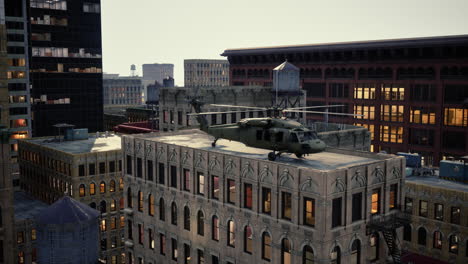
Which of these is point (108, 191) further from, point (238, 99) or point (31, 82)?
point (31, 82)

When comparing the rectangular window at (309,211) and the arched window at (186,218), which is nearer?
the rectangular window at (309,211)

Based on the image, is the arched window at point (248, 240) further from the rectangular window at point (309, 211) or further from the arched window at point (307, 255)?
the rectangular window at point (309, 211)

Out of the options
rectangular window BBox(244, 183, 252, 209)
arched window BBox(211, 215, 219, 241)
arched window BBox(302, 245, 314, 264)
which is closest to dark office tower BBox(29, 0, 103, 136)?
arched window BBox(211, 215, 219, 241)

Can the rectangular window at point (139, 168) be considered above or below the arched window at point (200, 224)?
above

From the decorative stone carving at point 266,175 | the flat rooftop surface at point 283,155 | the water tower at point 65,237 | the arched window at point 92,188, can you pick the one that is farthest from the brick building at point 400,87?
the water tower at point 65,237

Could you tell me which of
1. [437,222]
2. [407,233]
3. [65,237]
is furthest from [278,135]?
[407,233]

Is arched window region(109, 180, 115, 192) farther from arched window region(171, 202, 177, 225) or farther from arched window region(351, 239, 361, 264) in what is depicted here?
arched window region(351, 239, 361, 264)

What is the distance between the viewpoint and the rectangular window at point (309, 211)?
3234 cm

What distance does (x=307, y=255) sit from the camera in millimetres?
32938

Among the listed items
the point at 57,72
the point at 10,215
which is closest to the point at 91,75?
the point at 57,72

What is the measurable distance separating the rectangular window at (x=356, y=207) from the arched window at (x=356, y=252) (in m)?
1.70

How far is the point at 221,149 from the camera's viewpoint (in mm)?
42688

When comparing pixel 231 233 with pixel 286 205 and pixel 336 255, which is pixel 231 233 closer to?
pixel 286 205

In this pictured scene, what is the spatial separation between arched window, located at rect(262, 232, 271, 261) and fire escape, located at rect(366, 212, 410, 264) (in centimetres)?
741
